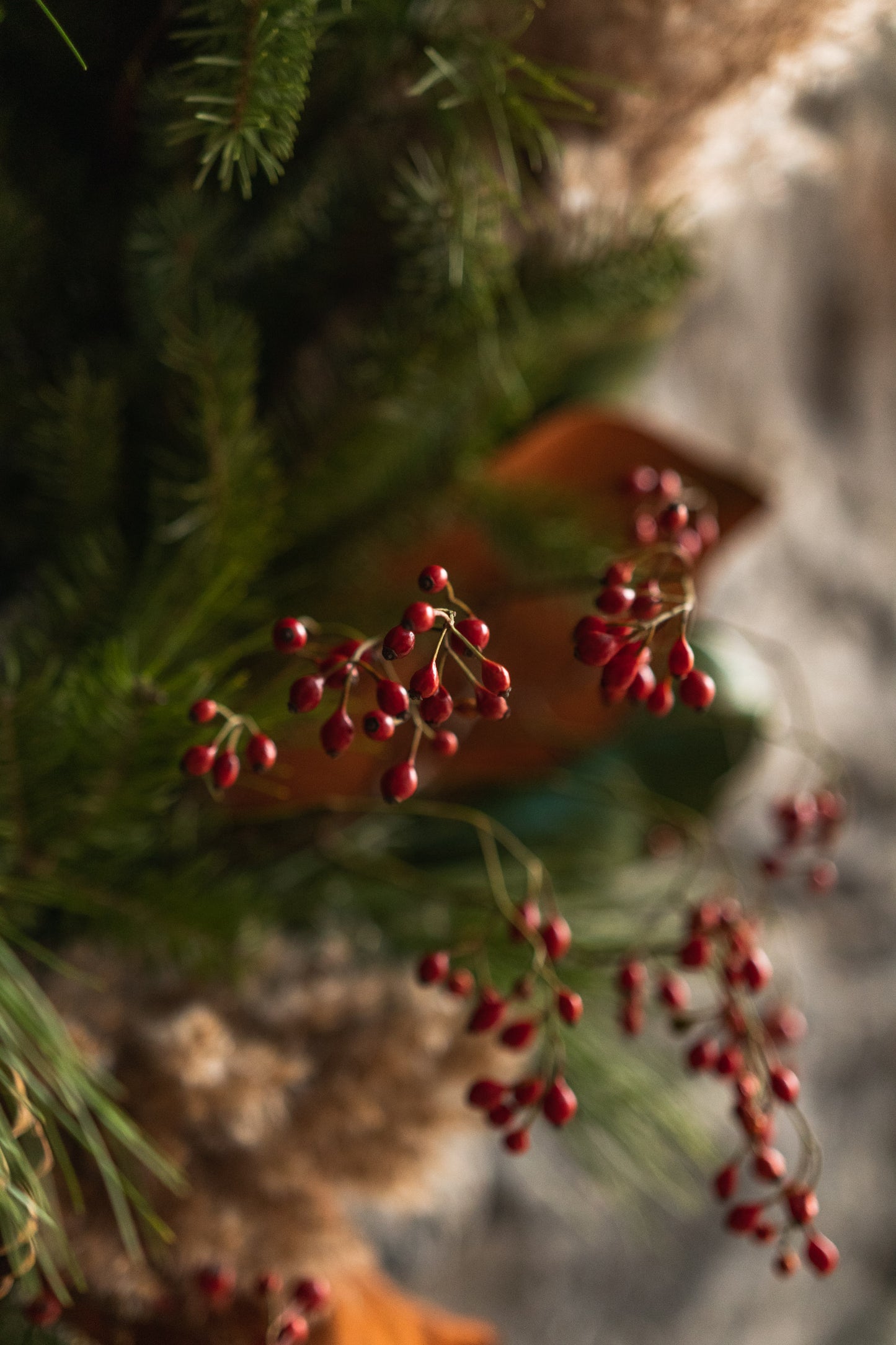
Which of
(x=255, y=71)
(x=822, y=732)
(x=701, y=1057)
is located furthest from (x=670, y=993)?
(x=822, y=732)

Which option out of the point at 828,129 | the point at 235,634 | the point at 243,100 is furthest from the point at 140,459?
the point at 828,129

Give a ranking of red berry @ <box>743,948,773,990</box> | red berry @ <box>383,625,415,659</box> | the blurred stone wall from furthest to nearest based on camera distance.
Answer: the blurred stone wall, red berry @ <box>743,948,773,990</box>, red berry @ <box>383,625,415,659</box>

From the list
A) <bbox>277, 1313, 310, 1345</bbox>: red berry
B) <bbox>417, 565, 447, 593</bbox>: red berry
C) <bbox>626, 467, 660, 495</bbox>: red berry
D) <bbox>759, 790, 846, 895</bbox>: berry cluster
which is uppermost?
<bbox>417, 565, 447, 593</bbox>: red berry

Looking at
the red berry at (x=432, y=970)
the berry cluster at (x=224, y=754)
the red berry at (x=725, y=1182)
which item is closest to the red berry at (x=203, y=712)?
the berry cluster at (x=224, y=754)

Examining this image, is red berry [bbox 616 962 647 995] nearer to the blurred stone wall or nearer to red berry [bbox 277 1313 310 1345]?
red berry [bbox 277 1313 310 1345]

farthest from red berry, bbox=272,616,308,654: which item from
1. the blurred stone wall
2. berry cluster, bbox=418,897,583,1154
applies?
the blurred stone wall

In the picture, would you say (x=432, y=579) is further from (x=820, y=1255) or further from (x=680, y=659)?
(x=820, y=1255)

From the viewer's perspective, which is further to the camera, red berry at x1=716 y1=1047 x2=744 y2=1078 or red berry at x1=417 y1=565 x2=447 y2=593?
red berry at x1=716 y1=1047 x2=744 y2=1078
